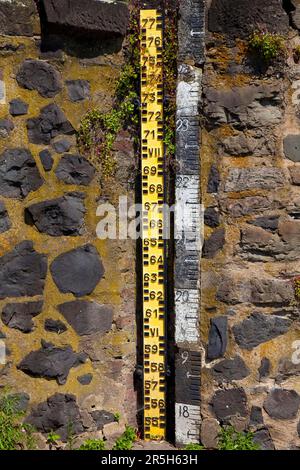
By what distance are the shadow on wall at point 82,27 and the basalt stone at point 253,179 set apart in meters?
1.19

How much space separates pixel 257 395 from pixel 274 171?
1.49 meters

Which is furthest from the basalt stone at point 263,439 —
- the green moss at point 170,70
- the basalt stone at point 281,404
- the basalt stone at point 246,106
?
the basalt stone at point 246,106

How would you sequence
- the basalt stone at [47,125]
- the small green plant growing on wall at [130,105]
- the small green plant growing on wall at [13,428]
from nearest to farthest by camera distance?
the small green plant growing on wall at [13,428], the basalt stone at [47,125], the small green plant growing on wall at [130,105]

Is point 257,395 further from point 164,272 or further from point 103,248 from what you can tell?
point 103,248

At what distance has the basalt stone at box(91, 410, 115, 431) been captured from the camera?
13.4 feet

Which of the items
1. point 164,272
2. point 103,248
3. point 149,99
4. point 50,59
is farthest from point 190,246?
point 50,59

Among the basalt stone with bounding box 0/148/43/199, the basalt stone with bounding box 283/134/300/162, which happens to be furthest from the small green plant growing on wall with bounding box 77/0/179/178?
the basalt stone with bounding box 283/134/300/162

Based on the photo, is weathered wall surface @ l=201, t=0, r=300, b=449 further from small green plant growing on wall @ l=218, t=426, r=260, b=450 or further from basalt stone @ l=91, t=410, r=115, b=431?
basalt stone @ l=91, t=410, r=115, b=431

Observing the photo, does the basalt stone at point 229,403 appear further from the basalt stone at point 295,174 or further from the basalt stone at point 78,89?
the basalt stone at point 78,89

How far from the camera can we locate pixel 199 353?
4.01 meters

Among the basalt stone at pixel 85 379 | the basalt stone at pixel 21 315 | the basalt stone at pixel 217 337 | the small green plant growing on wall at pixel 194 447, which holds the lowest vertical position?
the small green plant growing on wall at pixel 194 447

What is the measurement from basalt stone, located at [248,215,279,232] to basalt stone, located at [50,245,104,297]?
3.61 feet

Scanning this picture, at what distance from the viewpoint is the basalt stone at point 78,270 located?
3.97 meters

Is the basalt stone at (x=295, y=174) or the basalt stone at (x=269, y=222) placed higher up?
the basalt stone at (x=295, y=174)
